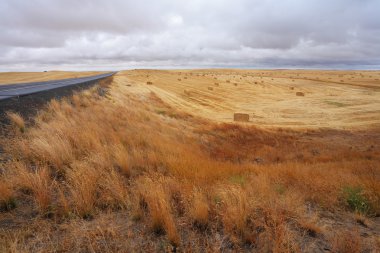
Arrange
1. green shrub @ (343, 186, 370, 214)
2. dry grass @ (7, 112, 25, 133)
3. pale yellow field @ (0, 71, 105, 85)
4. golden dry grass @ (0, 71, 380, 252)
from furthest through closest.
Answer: pale yellow field @ (0, 71, 105, 85) < dry grass @ (7, 112, 25, 133) < green shrub @ (343, 186, 370, 214) < golden dry grass @ (0, 71, 380, 252)

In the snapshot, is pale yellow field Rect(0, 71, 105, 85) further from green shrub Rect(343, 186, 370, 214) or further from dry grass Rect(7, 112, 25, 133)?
green shrub Rect(343, 186, 370, 214)

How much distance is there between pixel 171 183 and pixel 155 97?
19635mm

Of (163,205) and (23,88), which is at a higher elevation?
(23,88)

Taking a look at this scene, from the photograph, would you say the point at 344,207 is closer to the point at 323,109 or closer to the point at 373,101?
the point at 323,109

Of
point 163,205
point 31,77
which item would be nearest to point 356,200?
point 163,205

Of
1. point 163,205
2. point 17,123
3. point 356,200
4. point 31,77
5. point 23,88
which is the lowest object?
point 356,200

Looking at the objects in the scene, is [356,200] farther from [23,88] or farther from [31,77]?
[31,77]

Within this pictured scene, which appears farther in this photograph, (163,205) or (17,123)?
(17,123)

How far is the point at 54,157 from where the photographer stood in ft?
17.7

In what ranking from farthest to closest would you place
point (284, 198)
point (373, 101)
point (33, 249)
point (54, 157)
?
point (373, 101) → point (54, 157) → point (284, 198) → point (33, 249)

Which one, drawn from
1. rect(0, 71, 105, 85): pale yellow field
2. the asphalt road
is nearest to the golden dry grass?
the asphalt road

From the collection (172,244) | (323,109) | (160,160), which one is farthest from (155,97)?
(172,244)

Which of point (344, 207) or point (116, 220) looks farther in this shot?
point (344, 207)

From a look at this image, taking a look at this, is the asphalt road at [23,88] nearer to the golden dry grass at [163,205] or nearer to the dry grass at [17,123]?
the dry grass at [17,123]
